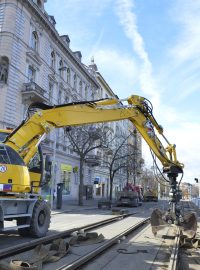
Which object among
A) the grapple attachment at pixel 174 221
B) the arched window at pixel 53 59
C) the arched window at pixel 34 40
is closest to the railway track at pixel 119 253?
the grapple attachment at pixel 174 221

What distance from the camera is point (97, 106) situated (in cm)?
1171

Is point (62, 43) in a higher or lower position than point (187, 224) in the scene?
higher

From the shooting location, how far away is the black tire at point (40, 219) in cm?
1066

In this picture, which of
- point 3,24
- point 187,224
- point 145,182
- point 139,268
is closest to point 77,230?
point 187,224

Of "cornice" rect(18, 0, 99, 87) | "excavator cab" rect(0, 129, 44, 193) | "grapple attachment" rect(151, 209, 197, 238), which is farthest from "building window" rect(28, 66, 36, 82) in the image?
"grapple attachment" rect(151, 209, 197, 238)

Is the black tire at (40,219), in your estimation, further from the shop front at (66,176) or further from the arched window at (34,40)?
the shop front at (66,176)

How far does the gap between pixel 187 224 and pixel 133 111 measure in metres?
4.15

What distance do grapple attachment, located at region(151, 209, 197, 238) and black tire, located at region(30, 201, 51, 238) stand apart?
357 cm

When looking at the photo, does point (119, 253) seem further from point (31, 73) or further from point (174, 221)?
point (31, 73)

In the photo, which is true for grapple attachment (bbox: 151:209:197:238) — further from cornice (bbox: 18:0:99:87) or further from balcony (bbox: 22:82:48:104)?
cornice (bbox: 18:0:99:87)

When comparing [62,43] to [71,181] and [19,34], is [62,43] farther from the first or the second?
[71,181]

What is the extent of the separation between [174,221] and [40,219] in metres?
4.40

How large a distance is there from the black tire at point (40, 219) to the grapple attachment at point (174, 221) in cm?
357

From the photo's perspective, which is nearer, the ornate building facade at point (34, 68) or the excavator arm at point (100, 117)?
the excavator arm at point (100, 117)
